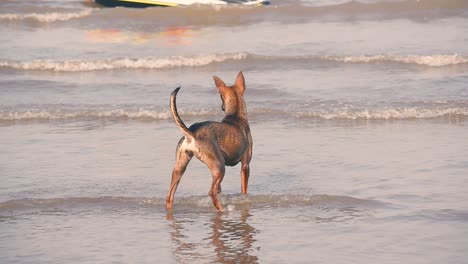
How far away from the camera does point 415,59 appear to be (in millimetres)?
20672

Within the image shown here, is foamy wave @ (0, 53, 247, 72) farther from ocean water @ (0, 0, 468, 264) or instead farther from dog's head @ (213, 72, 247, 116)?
dog's head @ (213, 72, 247, 116)

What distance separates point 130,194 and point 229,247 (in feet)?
7.28

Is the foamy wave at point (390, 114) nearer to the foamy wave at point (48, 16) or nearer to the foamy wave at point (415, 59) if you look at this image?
the foamy wave at point (415, 59)

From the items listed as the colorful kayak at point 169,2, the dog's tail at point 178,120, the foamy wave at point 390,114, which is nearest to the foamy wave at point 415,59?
the foamy wave at point 390,114

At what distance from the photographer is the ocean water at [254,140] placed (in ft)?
32.2

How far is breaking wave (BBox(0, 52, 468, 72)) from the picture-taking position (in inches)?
818

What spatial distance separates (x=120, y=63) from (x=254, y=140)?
25.8ft

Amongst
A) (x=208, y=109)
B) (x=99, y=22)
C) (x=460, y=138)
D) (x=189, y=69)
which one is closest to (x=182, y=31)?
(x=99, y=22)

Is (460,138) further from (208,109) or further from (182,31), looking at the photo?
(182,31)

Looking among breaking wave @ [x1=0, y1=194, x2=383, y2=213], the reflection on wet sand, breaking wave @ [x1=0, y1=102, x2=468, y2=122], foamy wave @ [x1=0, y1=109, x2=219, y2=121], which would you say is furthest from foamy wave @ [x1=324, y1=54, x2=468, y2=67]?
the reflection on wet sand

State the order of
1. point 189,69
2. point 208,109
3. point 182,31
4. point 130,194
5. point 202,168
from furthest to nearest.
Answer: point 182,31
point 189,69
point 208,109
point 202,168
point 130,194

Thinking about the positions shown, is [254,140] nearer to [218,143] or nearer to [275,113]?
[275,113]

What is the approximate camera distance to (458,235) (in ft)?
32.0

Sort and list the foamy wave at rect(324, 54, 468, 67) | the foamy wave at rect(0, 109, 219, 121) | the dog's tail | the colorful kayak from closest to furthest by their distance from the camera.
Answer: the dog's tail → the foamy wave at rect(0, 109, 219, 121) → the foamy wave at rect(324, 54, 468, 67) → the colorful kayak
